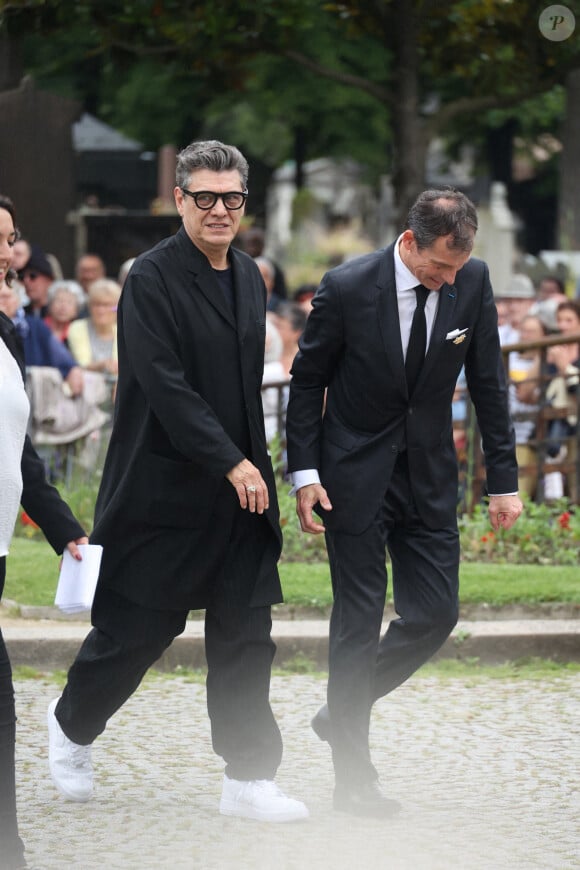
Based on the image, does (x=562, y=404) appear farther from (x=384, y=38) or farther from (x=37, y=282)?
(x=384, y=38)

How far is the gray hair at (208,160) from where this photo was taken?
5090 mm

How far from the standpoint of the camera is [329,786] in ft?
18.5

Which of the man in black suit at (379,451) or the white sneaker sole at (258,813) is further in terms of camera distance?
the man in black suit at (379,451)

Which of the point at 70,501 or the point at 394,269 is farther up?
the point at 394,269

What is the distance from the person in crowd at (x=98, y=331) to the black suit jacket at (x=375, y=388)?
6257 mm

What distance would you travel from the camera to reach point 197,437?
16.2ft

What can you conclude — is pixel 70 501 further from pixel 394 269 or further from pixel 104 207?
pixel 104 207

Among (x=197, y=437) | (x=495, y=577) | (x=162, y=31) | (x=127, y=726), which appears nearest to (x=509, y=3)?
(x=162, y=31)

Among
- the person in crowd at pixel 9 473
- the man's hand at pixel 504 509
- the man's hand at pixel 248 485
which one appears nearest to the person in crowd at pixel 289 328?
the man's hand at pixel 504 509

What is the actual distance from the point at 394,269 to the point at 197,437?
3.03 ft

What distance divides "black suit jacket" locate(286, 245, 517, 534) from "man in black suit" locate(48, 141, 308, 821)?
0.88ft

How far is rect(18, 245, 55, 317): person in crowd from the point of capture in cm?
1219

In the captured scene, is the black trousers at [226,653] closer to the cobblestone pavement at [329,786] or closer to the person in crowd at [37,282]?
the cobblestone pavement at [329,786]

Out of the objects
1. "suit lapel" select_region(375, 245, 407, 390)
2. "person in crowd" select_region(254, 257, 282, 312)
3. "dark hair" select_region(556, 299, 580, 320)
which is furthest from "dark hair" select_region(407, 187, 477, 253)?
"person in crowd" select_region(254, 257, 282, 312)
